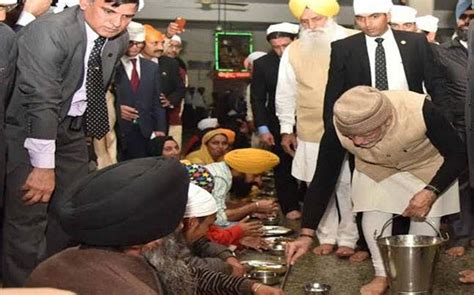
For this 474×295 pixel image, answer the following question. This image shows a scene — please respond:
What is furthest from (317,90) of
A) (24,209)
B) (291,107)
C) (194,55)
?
(194,55)

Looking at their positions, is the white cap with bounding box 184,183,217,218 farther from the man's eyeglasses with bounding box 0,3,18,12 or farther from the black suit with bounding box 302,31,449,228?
the black suit with bounding box 302,31,449,228

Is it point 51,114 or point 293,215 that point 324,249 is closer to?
point 293,215

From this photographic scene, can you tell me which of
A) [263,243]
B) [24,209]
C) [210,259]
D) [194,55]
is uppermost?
[24,209]

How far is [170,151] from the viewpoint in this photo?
23.1 ft

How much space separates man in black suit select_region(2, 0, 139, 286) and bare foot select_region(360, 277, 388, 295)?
1.42 metres

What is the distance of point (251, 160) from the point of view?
7.10m

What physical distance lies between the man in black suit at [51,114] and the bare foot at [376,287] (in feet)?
4.66

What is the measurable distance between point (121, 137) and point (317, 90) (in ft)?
6.17

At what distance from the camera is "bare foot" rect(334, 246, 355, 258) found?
552 centimetres

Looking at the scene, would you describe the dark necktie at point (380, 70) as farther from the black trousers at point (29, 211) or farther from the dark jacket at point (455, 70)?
the black trousers at point (29, 211)

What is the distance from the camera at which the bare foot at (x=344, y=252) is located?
5516mm

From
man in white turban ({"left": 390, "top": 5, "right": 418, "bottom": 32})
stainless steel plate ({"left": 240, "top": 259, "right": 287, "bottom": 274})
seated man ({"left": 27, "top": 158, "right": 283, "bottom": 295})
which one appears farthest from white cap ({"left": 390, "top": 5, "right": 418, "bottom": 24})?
seated man ({"left": 27, "top": 158, "right": 283, "bottom": 295})

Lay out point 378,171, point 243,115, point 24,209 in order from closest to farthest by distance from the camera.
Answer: point 24,209 → point 378,171 → point 243,115

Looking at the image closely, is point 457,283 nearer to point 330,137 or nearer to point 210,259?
point 330,137
